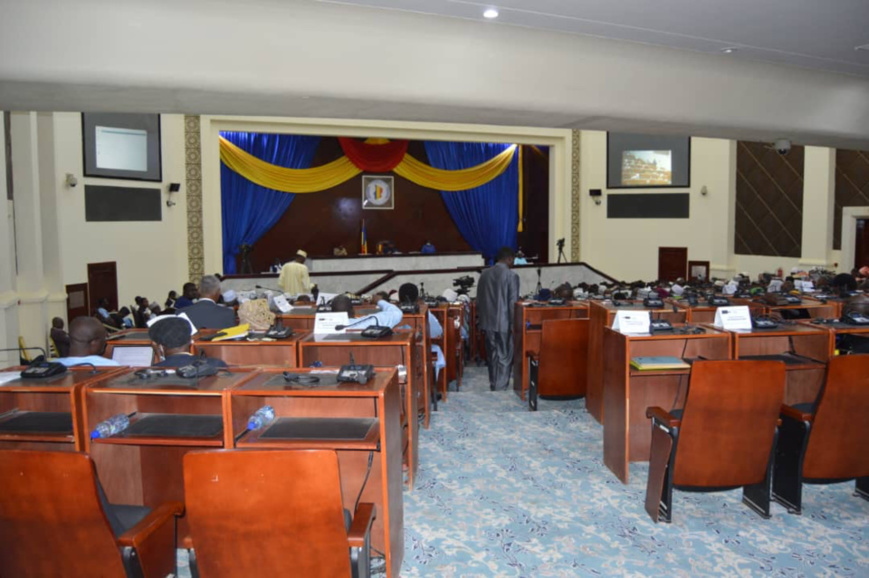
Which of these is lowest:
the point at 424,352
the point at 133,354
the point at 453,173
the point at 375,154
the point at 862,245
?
the point at 424,352

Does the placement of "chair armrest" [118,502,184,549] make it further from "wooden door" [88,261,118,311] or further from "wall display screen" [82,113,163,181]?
"wall display screen" [82,113,163,181]

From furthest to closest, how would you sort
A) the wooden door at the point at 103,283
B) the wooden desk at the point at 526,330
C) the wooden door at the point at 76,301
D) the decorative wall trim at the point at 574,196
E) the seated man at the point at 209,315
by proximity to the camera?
the decorative wall trim at the point at 574,196 < the wooden door at the point at 103,283 < the wooden door at the point at 76,301 < the wooden desk at the point at 526,330 < the seated man at the point at 209,315

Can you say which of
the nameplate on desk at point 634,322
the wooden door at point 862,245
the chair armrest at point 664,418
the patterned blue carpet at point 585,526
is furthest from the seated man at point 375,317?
the wooden door at point 862,245

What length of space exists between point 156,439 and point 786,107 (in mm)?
5904

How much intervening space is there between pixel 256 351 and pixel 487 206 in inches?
479

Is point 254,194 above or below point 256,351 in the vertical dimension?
above

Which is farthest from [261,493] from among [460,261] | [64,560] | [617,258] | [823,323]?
[617,258]

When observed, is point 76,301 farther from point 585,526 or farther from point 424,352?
point 585,526

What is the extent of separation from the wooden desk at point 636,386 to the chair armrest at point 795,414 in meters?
0.57

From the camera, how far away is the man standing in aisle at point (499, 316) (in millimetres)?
6336

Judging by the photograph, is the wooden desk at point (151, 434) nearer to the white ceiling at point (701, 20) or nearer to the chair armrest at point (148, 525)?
the chair armrest at point (148, 525)

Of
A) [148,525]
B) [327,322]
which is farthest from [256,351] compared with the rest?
[148,525]

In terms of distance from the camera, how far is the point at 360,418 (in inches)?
110

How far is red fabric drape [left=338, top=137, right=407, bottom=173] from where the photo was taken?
46.8 feet
